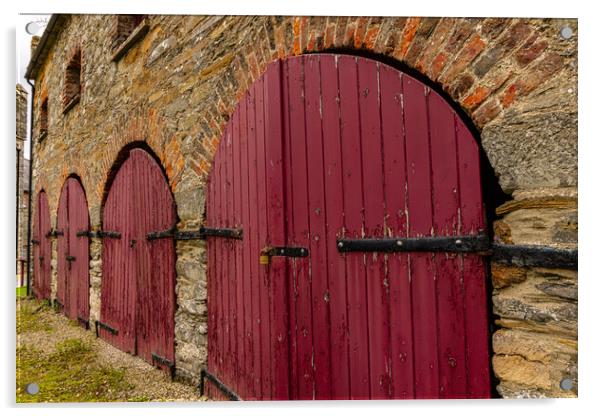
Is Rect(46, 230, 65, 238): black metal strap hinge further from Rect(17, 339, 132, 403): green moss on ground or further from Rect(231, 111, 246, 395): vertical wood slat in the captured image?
Rect(231, 111, 246, 395): vertical wood slat

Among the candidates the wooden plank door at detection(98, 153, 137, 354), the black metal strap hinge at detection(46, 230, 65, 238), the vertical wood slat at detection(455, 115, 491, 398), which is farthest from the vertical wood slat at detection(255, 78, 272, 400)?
the black metal strap hinge at detection(46, 230, 65, 238)

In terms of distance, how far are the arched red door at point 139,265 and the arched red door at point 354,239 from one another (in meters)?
1.07

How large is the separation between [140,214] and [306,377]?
2.44 meters

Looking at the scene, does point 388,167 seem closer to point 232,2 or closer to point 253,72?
point 253,72

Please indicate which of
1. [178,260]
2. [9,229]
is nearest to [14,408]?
[9,229]

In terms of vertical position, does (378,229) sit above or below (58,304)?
above

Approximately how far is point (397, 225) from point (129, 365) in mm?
2749

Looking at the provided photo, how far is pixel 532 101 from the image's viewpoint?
1.57 metres

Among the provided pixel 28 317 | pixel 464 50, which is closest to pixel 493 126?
pixel 464 50

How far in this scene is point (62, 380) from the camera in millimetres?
2529

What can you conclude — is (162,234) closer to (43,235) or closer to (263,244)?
(263,244)

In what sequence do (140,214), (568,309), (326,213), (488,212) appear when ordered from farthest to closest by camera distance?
(140,214)
(326,213)
(488,212)
(568,309)

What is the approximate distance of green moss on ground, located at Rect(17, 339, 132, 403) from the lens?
242 centimetres

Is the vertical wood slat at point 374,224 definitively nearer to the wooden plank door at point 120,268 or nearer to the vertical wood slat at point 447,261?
the vertical wood slat at point 447,261
